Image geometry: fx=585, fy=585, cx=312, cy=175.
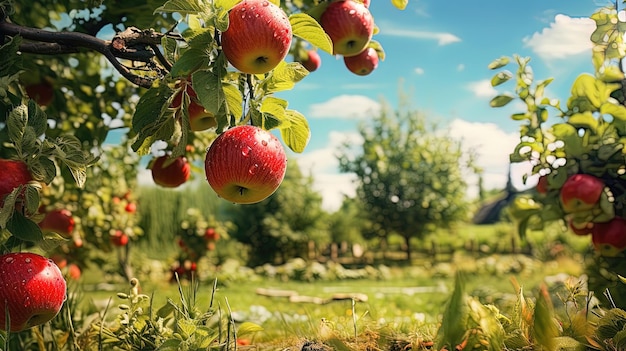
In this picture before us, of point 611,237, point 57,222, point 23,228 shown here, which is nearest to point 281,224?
point 57,222

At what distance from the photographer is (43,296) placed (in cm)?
126

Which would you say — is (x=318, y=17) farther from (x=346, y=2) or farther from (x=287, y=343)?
(x=287, y=343)

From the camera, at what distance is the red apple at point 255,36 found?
3.95 ft

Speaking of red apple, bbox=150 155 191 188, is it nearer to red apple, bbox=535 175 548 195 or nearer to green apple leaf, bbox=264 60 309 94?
green apple leaf, bbox=264 60 309 94

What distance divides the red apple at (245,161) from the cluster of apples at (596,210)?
57.5 inches

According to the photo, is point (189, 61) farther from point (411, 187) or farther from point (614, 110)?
point (411, 187)

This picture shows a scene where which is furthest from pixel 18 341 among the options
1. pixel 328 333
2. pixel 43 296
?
pixel 328 333

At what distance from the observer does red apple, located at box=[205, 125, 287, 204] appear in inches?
47.4

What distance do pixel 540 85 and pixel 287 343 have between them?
1684 mm

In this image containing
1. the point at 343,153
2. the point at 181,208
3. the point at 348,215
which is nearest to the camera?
the point at 181,208

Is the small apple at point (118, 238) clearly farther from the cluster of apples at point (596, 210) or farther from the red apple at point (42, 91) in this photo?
the cluster of apples at point (596, 210)

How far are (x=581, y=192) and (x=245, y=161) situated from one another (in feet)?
5.11

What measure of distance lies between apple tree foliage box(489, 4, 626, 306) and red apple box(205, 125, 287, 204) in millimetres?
1384

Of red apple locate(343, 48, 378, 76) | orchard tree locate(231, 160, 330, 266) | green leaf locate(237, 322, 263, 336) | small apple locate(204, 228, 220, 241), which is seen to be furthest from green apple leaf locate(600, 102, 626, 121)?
orchard tree locate(231, 160, 330, 266)
